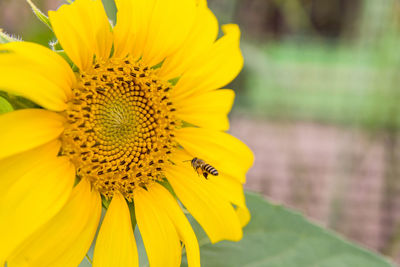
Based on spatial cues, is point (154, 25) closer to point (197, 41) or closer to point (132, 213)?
point (197, 41)

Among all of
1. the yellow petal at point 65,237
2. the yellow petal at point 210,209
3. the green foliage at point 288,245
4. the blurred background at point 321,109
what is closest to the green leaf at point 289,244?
the green foliage at point 288,245

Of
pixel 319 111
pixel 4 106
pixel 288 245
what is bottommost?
pixel 319 111

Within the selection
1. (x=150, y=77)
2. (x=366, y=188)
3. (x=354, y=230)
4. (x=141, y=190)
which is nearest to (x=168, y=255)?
(x=141, y=190)

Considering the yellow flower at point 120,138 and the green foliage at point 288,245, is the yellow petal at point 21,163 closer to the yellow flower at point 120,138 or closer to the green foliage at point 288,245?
the yellow flower at point 120,138

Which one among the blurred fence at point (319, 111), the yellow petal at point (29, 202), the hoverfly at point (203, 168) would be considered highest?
the yellow petal at point (29, 202)

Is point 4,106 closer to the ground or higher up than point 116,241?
higher up

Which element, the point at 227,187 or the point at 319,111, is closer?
the point at 227,187

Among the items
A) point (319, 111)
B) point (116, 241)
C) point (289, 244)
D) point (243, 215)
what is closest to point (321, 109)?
point (319, 111)

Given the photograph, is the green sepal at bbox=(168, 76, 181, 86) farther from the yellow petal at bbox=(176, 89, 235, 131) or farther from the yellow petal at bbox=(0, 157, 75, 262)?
the yellow petal at bbox=(0, 157, 75, 262)
